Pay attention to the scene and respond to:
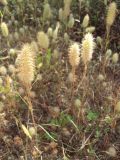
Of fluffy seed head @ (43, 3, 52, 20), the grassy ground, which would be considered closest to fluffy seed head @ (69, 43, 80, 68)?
the grassy ground

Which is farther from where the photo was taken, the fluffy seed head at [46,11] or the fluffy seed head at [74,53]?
the fluffy seed head at [46,11]

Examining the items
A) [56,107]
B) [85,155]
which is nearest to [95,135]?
[85,155]

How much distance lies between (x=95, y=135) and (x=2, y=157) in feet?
1.82

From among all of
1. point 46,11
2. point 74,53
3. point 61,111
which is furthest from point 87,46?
point 46,11

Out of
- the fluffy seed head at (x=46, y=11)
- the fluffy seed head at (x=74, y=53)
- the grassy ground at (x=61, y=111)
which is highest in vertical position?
the fluffy seed head at (x=46, y=11)

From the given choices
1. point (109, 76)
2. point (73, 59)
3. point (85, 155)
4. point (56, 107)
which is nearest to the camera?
point (73, 59)

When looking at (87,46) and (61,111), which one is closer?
(87,46)

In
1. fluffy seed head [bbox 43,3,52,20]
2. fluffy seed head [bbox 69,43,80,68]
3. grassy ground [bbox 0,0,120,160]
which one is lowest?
grassy ground [bbox 0,0,120,160]

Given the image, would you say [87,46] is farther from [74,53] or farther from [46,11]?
[46,11]

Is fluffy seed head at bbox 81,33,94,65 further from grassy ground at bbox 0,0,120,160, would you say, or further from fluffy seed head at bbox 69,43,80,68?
grassy ground at bbox 0,0,120,160

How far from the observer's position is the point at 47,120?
2.47m

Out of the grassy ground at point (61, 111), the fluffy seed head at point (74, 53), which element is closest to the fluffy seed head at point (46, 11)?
the grassy ground at point (61, 111)

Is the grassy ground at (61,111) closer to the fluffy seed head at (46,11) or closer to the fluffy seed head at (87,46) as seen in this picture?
the fluffy seed head at (46,11)

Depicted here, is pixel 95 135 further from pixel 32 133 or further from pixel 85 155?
pixel 32 133
